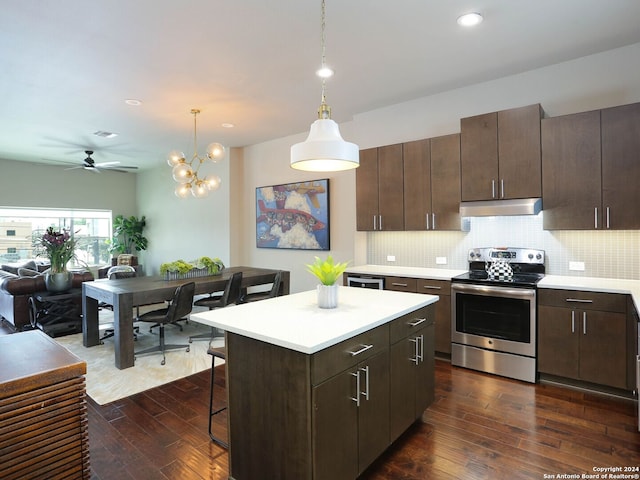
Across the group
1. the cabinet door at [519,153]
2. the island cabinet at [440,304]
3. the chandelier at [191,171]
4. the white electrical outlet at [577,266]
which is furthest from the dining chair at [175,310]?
the white electrical outlet at [577,266]

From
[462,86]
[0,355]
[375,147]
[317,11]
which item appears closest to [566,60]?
[462,86]

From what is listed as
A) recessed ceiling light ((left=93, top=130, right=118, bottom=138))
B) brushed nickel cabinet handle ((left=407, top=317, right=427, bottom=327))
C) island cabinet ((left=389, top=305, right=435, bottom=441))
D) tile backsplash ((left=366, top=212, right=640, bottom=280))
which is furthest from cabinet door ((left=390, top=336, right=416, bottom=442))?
recessed ceiling light ((left=93, top=130, right=118, bottom=138))

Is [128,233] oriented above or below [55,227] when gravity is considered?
below

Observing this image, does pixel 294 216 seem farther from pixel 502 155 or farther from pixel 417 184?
pixel 502 155

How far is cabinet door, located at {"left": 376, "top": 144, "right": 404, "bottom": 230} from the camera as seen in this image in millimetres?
4352

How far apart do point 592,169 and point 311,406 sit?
10.2 feet

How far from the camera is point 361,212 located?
4.71 meters

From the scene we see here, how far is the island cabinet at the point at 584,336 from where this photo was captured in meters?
2.92

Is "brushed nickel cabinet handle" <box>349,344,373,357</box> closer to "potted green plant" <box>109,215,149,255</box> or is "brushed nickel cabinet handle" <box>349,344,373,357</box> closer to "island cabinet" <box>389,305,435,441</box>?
"island cabinet" <box>389,305,435,441</box>

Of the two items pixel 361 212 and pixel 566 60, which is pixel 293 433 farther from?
pixel 566 60

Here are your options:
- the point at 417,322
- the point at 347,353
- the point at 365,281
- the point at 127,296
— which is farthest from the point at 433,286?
the point at 127,296

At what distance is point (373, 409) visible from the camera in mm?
2041

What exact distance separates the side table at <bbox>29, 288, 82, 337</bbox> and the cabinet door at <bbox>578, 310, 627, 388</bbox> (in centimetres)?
601

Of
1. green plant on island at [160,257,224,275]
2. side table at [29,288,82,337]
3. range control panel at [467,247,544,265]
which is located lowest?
side table at [29,288,82,337]
